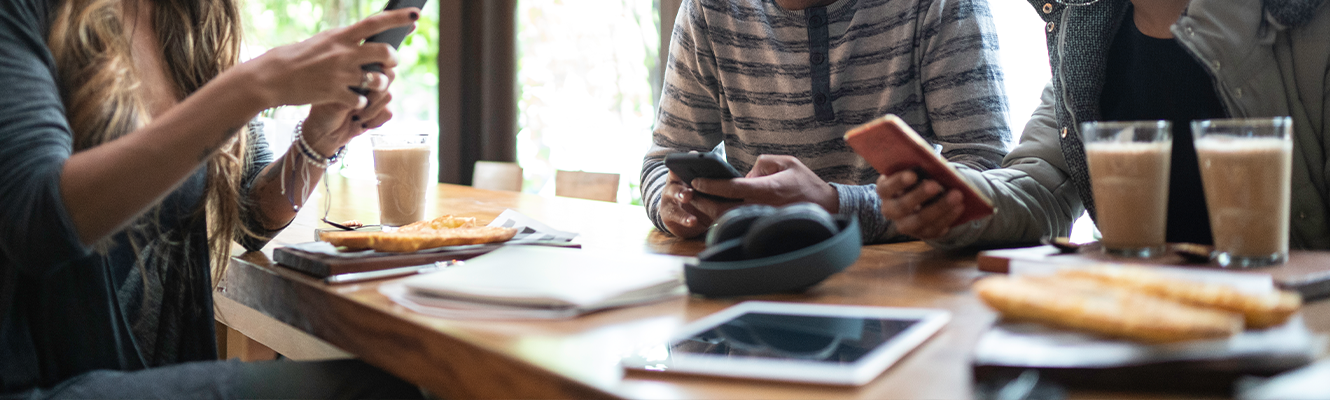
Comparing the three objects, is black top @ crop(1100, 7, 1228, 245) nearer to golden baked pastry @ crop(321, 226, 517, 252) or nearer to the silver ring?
golden baked pastry @ crop(321, 226, 517, 252)

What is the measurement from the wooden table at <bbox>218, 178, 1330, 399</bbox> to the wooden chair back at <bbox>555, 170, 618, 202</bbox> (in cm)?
139

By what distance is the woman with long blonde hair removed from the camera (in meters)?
0.78

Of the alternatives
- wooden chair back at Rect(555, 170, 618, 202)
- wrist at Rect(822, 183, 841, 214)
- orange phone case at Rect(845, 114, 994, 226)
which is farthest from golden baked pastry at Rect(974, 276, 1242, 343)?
wooden chair back at Rect(555, 170, 618, 202)

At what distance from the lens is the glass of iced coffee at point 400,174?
1.18m

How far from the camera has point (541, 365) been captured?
520 mm

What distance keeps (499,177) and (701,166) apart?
6.59 ft

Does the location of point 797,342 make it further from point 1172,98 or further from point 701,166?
point 1172,98

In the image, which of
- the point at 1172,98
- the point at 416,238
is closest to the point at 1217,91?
the point at 1172,98

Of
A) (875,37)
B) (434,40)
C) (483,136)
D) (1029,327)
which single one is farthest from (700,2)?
(434,40)

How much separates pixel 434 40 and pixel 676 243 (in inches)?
150

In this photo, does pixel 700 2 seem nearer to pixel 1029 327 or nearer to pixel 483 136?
pixel 1029 327

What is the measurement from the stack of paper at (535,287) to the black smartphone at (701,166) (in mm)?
224

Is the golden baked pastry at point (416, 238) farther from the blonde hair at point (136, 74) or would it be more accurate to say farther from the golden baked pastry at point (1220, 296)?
the golden baked pastry at point (1220, 296)

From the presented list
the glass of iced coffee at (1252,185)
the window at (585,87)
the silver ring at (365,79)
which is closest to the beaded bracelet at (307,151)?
the silver ring at (365,79)
